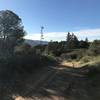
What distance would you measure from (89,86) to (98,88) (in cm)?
90

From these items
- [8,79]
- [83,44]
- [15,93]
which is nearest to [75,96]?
[15,93]

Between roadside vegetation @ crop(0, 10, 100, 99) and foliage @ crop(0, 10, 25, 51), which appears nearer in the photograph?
roadside vegetation @ crop(0, 10, 100, 99)

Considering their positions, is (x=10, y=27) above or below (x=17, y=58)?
above

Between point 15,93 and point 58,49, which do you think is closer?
point 15,93

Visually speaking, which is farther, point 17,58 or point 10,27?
point 10,27

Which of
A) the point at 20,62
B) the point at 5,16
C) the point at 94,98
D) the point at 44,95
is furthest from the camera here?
the point at 5,16

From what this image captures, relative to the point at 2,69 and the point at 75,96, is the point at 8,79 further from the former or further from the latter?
the point at 75,96

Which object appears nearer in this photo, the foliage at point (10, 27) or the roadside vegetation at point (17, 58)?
the roadside vegetation at point (17, 58)

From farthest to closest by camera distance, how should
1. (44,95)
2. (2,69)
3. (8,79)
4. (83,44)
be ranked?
1. (83,44)
2. (2,69)
3. (8,79)
4. (44,95)

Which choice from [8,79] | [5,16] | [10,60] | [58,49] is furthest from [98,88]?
[58,49]

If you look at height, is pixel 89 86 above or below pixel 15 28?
below

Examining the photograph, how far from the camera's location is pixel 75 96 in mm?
11742

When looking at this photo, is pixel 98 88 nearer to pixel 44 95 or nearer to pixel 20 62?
pixel 44 95

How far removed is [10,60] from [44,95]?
28.7 feet
